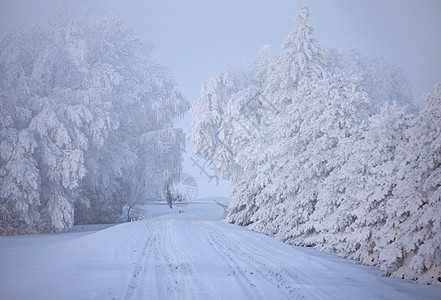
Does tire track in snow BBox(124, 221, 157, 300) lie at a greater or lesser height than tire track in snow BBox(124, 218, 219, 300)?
greater

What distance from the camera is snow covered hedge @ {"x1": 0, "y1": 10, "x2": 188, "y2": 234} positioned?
14.1m

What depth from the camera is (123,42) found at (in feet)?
77.7

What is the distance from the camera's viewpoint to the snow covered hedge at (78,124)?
14.1 meters

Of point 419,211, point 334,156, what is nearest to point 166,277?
point 419,211

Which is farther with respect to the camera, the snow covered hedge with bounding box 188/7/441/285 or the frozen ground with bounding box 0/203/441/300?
the snow covered hedge with bounding box 188/7/441/285

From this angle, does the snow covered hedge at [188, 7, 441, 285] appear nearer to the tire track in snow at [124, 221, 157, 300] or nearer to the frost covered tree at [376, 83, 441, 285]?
the frost covered tree at [376, 83, 441, 285]

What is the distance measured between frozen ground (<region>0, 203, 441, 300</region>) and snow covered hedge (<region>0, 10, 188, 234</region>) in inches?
204

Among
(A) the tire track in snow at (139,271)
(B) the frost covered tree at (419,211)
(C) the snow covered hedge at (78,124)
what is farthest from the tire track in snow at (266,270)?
(C) the snow covered hedge at (78,124)

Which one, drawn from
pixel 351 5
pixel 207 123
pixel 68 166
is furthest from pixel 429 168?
pixel 351 5

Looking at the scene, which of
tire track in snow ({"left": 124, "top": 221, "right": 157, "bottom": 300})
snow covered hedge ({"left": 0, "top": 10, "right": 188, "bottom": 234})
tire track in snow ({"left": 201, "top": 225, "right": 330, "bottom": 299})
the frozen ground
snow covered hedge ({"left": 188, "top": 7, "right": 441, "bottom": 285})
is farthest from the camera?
snow covered hedge ({"left": 0, "top": 10, "right": 188, "bottom": 234})

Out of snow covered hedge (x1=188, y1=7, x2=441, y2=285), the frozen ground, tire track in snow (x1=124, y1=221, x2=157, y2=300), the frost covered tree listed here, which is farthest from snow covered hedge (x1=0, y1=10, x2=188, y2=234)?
the frost covered tree

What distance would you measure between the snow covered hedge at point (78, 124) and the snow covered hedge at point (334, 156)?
3.52 metres

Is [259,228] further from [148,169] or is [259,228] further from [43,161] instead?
[148,169]

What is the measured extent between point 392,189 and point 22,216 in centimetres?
1298
